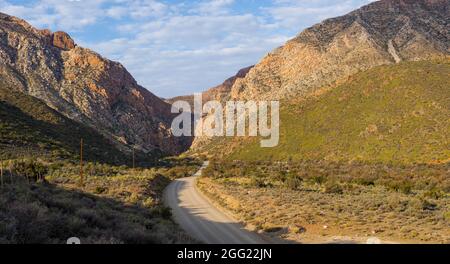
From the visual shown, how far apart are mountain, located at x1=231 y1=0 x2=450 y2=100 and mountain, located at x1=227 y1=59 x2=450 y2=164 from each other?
9.84 meters

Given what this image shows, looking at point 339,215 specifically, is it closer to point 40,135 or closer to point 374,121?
point 40,135

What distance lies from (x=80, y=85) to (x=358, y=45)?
240 ft

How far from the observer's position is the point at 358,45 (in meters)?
107

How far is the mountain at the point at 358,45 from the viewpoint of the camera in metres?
103

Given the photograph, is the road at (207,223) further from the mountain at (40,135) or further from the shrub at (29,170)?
the mountain at (40,135)

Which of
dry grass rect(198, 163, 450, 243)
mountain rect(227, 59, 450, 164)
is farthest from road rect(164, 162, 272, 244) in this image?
mountain rect(227, 59, 450, 164)

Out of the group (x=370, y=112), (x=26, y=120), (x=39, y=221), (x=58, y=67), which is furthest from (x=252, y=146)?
(x=39, y=221)

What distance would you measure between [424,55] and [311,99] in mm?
26427

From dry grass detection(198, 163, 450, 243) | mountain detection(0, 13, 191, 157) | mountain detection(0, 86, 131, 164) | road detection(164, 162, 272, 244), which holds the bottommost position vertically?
road detection(164, 162, 272, 244)

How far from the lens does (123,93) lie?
447 ft

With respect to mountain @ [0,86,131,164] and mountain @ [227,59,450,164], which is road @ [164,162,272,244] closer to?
mountain @ [0,86,131,164]

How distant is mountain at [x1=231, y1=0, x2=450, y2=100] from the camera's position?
10256 cm

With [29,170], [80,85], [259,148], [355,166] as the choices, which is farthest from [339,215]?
[80,85]

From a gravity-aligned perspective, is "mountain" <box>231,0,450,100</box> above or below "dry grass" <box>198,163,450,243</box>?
above
